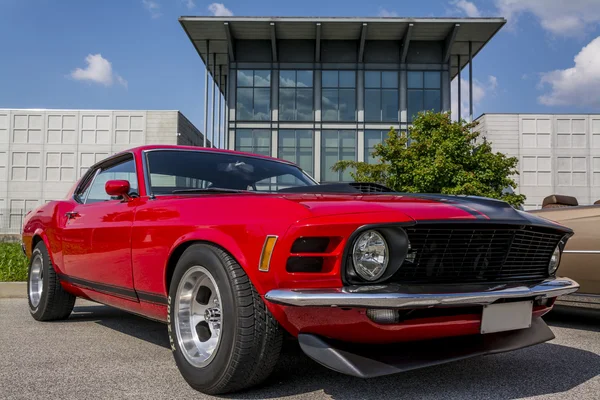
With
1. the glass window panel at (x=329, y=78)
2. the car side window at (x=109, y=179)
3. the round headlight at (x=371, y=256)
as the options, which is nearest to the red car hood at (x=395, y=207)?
the round headlight at (x=371, y=256)

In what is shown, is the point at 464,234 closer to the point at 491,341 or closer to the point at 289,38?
the point at 491,341

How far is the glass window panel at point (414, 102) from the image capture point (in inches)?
1368

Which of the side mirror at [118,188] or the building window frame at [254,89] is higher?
the building window frame at [254,89]

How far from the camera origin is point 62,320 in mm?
5156

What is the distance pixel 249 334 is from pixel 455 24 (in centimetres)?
3402

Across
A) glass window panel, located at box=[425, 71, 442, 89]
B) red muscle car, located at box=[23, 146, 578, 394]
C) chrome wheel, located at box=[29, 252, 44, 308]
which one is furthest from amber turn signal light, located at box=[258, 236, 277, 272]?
glass window panel, located at box=[425, 71, 442, 89]

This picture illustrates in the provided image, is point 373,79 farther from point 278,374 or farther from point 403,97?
point 278,374

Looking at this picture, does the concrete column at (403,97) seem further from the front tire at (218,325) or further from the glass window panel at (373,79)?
the front tire at (218,325)

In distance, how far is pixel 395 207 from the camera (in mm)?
2564

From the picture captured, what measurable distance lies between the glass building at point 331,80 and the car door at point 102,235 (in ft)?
95.5

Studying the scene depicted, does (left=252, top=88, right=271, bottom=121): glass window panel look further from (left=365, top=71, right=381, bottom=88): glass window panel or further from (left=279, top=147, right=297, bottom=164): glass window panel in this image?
(left=365, top=71, right=381, bottom=88): glass window panel

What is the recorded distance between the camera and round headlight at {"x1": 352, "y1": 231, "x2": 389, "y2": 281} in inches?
97.1

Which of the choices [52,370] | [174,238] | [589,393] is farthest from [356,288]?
[52,370]

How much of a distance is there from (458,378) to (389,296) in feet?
3.62
